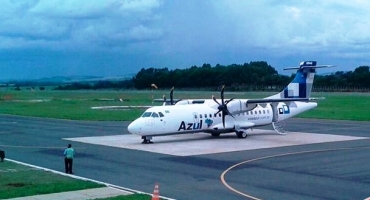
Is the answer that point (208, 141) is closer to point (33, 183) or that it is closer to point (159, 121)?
point (159, 121)

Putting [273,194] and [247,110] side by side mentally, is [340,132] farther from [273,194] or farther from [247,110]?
[273,194]

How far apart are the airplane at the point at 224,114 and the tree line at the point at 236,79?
3665 inches

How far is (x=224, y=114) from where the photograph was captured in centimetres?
4150

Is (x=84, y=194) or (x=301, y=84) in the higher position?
(x=301, y=84)

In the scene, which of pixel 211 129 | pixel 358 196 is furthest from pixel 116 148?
pixel 358 196

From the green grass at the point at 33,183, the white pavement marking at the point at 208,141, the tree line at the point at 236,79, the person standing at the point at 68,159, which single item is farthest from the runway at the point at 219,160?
the tree line at the point at 236,79

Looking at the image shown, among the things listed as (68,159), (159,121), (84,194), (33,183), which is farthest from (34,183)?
(159,121)

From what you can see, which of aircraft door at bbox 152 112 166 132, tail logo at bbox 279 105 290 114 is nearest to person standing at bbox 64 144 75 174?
aircraft door at bbox 152 112 166 132

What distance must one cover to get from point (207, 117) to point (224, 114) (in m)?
1.39

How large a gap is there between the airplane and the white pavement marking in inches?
32.3

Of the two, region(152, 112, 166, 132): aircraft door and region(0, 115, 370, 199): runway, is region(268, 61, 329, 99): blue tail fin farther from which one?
region(152, 112, 166, 132): aircraft door

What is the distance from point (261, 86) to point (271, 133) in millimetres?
102870

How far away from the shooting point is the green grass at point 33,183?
21.0 meters

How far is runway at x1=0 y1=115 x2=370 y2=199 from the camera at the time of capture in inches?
871
